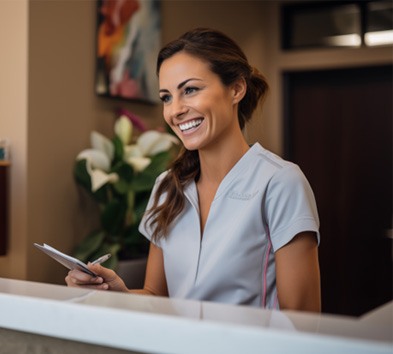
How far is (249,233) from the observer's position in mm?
1541

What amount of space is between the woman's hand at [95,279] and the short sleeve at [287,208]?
1.33ft

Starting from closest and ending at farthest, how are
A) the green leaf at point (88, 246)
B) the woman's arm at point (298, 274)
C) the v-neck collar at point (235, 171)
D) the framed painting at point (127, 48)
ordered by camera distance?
the woman's arm at point (298, 274) → the v-neck collar at point (235, 171) → the green leaf at point (88, 246) → the framed painting at point (127, 48)

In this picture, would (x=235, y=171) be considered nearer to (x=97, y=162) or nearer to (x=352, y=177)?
(x=97, y=162)

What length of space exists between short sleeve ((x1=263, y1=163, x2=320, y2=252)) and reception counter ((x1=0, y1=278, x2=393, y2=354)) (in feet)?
1.87

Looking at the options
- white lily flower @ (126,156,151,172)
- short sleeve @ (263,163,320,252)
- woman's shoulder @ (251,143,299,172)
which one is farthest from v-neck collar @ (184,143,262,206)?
white lily flower @ (126,156,151,172)

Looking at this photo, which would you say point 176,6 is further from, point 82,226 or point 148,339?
point 148,339

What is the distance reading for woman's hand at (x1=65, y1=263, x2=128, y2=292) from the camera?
1557 mm

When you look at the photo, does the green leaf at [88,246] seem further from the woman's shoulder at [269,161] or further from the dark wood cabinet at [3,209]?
the woman's shoulder at [269,161]

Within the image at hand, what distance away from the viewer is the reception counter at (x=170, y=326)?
0.75 m

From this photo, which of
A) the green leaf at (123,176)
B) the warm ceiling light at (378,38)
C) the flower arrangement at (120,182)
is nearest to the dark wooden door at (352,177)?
the warm ceiling light at (378,38)

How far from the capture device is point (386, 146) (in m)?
4.69

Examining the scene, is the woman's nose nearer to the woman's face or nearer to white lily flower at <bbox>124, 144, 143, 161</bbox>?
the woman's face

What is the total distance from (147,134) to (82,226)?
22.1 inches

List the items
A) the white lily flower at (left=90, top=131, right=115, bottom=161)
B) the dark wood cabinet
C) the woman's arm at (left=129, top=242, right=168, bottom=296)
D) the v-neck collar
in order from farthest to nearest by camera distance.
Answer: the white lily flower at (left=90, top=131, right=115, bottom=161) < the dark wood cabinet < the woman's arm at (left=129, top=242, right=168, bottom=296) < the v-neck collar
